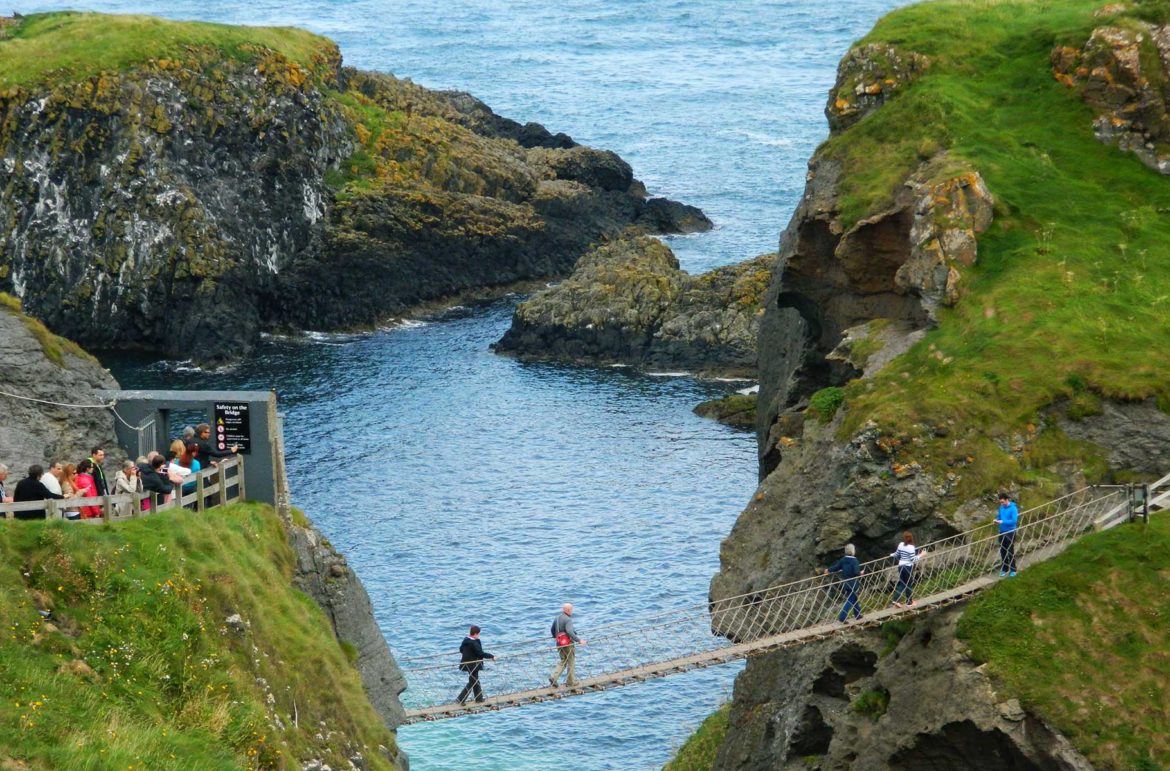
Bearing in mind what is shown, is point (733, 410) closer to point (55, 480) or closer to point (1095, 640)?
point (1095, 640)

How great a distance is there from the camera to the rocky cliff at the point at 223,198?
116 meters

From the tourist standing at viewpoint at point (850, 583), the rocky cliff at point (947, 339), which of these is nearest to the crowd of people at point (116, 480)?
the tourist standing at viewpoint at point (850, 583)

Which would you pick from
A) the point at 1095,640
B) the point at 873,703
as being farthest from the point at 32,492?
the point at 1095,640

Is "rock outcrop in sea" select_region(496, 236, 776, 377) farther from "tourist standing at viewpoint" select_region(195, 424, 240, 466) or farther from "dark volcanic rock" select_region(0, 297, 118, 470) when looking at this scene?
"tourist standing at viewpoint" select_region(195, 424, 240, 466)

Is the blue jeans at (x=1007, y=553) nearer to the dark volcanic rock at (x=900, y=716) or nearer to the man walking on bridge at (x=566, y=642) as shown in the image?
the dark volcanic rock at (x=900, y=716)

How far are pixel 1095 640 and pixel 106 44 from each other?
3758 inches

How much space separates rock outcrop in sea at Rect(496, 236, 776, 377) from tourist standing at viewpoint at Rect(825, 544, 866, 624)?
62.5 meters

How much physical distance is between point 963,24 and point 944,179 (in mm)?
13826

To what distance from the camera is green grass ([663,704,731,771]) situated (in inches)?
2421

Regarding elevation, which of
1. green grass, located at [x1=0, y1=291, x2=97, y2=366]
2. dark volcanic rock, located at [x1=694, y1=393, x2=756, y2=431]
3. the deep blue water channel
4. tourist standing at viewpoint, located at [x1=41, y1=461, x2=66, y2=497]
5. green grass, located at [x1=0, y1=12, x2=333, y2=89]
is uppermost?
green grass, located at [x1=0, y1=12, x2=333, y2=89]

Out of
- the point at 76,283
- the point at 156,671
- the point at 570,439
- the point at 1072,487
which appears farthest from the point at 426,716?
the point at 76,283

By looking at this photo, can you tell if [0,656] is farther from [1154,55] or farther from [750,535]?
[1154,55]

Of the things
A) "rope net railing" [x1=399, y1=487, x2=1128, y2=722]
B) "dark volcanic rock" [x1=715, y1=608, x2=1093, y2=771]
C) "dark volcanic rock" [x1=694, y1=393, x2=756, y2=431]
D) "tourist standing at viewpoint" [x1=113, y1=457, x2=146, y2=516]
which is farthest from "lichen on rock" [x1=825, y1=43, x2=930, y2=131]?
"tourist standing at viewpoint" [x1=113, y1=457, x2=146, y2=516]

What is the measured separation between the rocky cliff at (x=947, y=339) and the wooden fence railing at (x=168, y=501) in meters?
16.6
